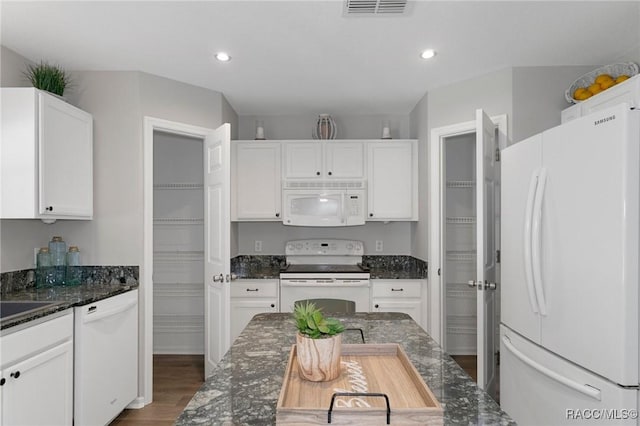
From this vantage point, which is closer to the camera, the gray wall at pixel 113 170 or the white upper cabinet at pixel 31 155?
the white upper cabinet at pixel 31 155

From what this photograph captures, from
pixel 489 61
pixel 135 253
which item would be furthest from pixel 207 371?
pixel 489 61

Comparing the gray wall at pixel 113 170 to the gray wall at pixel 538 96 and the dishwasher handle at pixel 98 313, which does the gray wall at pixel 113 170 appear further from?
the gray wall at pixel 538 96

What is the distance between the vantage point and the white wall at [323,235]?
429cm

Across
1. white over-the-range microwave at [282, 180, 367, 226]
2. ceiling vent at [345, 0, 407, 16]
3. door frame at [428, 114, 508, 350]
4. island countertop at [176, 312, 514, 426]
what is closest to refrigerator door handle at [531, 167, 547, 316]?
island countertop at [176, 312, 514, 426]

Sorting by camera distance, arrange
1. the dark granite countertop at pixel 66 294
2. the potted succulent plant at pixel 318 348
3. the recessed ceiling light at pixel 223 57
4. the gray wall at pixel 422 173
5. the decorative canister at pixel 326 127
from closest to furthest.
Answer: the potted succulent plant at pixel 318 348 → the dark granite countertop at pixel 66 294 → the recessed ceiling light at pixel 223 57 → the gray wall at pixel 422 173 → the decorative canister at pixel 326 127

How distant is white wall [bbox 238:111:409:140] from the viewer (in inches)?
169

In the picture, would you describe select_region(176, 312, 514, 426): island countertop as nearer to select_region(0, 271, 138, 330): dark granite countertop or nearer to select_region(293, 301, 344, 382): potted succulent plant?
select_region(293, 301, 344, 382): potted succulent plant

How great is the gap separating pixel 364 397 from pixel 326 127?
3.36 m

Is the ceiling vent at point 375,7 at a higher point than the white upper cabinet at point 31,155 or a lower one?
higher

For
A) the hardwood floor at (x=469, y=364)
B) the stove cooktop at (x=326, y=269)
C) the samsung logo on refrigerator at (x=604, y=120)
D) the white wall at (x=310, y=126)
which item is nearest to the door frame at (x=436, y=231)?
the hardwood floor at (x=469, y=364)

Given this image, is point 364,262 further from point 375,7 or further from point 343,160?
point 375,7

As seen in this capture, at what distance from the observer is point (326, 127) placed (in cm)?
404

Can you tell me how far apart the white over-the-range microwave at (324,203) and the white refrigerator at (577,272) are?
1934 mm
